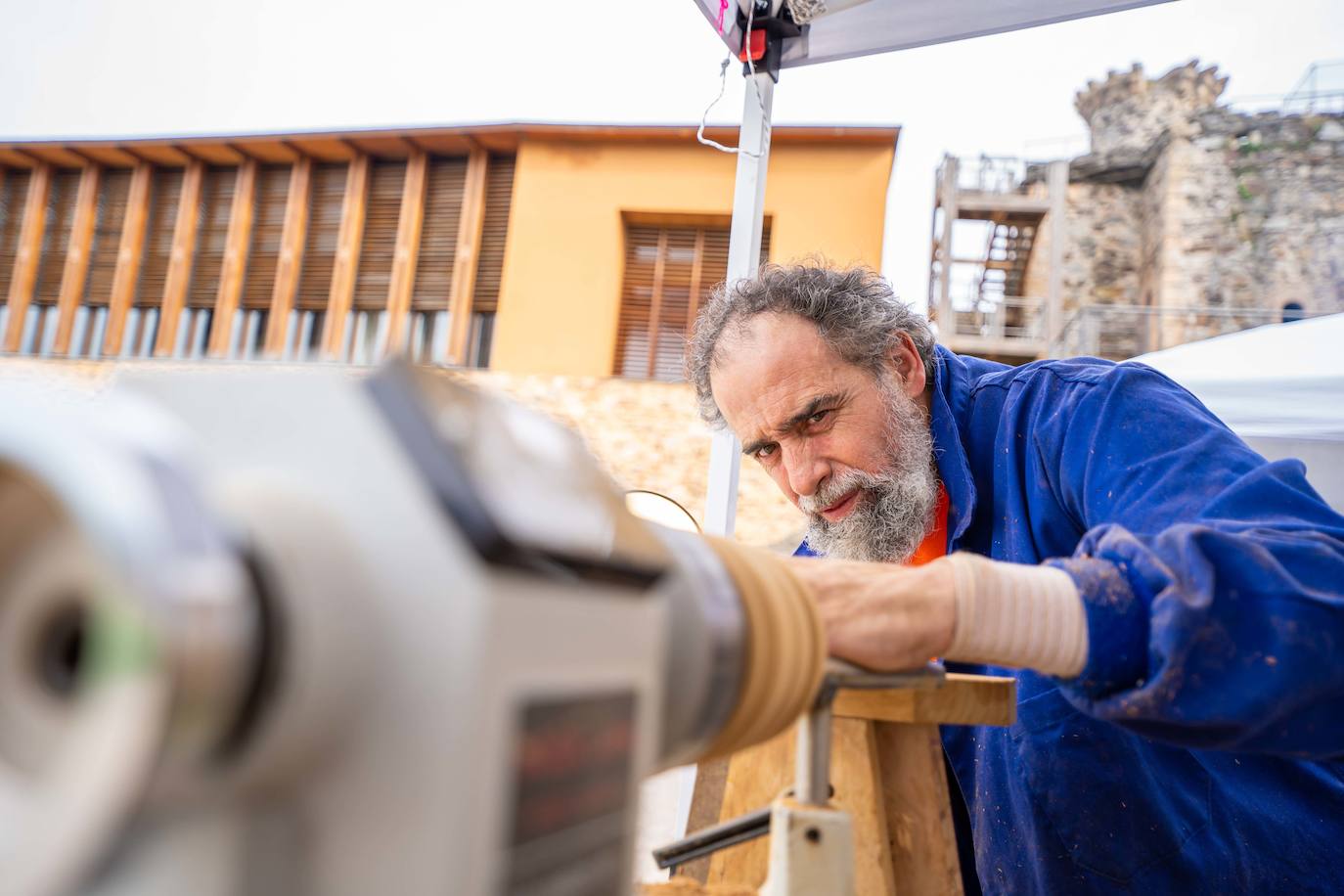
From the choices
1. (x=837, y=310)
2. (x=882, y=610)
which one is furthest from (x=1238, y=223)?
(x=882, y=610)

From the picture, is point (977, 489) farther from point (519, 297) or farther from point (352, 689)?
point (519, 297)

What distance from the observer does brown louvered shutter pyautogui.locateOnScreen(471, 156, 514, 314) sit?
1009 centimetres

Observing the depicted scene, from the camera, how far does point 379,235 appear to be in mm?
10789

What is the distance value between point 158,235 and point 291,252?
225 cm

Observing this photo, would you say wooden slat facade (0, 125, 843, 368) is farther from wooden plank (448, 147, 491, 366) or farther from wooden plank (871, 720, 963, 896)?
wooden plank (871, 720, 963, 896)

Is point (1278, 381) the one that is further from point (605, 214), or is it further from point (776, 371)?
point (605, 214)

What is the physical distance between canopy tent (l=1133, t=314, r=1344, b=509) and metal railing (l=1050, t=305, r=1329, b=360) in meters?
9.59

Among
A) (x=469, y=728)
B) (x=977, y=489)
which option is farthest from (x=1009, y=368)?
(x=469, y=728)

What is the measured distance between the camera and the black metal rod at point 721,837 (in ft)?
2.50

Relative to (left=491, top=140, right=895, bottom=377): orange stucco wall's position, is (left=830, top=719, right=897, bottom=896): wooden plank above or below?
below

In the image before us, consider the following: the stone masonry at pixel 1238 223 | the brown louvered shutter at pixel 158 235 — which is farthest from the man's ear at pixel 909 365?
the stone masonry at pixel 1238 223

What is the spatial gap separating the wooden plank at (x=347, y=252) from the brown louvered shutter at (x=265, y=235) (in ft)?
3.02

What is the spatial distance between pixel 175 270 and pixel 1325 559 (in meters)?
12.9

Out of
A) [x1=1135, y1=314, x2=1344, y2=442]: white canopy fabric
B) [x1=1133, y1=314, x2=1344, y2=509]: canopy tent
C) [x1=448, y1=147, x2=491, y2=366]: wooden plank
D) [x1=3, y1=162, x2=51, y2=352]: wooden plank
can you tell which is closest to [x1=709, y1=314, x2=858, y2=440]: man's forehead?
[x1=1133, y1=314, x2=1344, y2=509]: canopy tent
